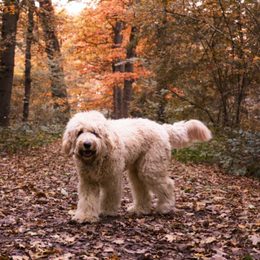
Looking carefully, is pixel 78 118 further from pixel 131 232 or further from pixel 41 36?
pixel 41 36

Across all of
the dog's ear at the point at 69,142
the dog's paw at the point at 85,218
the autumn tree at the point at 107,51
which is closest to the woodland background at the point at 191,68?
the autumn tree at the point at 107,51

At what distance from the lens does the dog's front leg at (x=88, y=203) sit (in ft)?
19.2

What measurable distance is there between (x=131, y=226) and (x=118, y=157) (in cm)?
91

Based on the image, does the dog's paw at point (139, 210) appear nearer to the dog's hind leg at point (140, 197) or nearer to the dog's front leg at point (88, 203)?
the dog's hind leg at point (140, 197)

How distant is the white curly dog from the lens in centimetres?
568

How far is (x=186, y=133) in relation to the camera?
7238 mm

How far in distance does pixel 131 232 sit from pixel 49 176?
4.87 m

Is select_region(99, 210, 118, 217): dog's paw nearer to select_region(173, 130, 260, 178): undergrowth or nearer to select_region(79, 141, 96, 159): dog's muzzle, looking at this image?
select_region(79, 141, 96, 159): dog's muzzle

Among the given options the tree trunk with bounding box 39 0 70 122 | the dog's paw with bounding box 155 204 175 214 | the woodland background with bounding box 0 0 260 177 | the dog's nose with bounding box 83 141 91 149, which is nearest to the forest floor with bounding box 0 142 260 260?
the dog's paw with bounding box 155 204 175 214

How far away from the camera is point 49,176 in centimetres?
1005

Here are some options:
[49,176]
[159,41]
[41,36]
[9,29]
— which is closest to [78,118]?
[49,176]

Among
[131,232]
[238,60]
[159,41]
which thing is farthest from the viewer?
[159,41]

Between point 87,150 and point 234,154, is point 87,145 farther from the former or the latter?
point 234,154

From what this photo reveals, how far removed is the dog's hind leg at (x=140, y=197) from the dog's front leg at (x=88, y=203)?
83 centimetres
